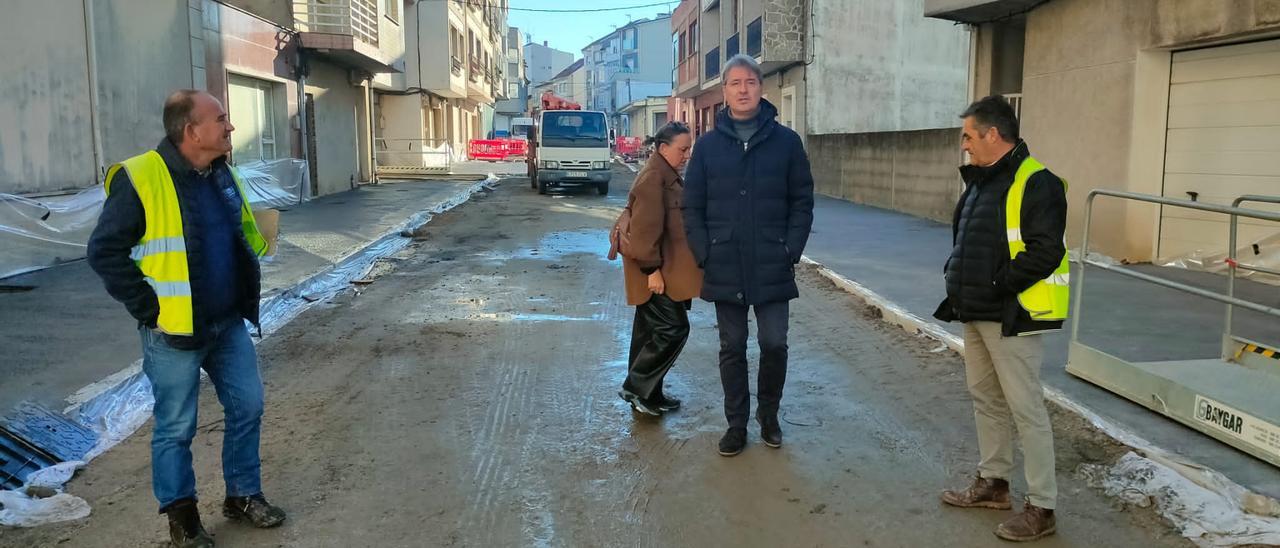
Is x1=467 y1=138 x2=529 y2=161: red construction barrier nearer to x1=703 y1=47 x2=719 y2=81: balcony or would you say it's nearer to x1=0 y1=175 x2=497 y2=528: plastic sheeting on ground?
x1=703 y1=47 x2=719 y2=81: balcony

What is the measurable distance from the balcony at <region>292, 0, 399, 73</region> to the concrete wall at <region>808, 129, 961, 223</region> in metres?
11.4

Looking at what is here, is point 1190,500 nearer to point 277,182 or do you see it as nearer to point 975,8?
point 975,8

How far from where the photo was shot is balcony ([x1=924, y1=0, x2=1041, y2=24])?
12.7 metres

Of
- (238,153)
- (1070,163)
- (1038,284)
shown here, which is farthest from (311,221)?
(1038,284)

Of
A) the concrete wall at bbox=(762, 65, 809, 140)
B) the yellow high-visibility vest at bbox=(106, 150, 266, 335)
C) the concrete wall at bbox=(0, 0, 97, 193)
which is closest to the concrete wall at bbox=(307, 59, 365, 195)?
the concrete wall at bbox=(0, 0, 97, 193)

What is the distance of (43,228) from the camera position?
9977mm

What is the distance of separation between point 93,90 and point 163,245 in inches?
399

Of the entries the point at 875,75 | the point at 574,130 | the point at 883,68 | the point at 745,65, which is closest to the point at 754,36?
the point at 875,75

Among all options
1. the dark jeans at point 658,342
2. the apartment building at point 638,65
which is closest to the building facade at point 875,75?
the dark jeans at point 658,342

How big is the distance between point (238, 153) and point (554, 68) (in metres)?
105

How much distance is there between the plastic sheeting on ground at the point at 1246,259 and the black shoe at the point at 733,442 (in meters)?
6.23

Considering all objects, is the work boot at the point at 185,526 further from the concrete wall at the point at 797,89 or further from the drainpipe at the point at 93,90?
the concrete wall at the point at 797,89

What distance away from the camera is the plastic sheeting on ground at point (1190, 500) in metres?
3.55

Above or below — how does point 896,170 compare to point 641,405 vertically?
above
